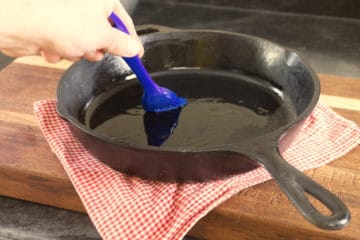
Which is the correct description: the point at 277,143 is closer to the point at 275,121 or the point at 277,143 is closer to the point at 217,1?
the point at 275,121

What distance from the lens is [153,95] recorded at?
0.63 meters

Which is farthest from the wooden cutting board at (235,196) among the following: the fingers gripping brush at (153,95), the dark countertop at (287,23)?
the dark countertop at (287,23)

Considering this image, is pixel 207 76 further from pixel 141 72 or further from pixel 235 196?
pixel 235 196

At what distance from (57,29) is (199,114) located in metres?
0.24

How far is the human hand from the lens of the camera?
0.43 metres

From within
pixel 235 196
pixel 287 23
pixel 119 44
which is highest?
pixel 119 44

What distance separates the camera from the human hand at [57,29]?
16.8 inches

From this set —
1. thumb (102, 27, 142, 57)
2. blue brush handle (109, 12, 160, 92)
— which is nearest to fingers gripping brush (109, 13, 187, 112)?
blue brush handle (109, 12, 160, 92)

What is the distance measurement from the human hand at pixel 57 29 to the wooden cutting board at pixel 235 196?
6.4 inches

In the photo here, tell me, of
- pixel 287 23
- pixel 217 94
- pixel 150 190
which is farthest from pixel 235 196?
pixel 287 23

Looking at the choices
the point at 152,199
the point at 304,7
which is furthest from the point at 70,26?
the point at 304,7

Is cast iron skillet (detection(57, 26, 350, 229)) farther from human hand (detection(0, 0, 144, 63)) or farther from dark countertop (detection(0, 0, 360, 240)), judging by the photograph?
dark countertop (detection(0, 0, 360, 240))

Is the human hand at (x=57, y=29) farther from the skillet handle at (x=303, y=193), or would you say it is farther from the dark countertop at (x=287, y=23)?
the dark countertop at (x=287, y=23)

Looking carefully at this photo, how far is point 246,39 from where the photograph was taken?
27.9 inches
